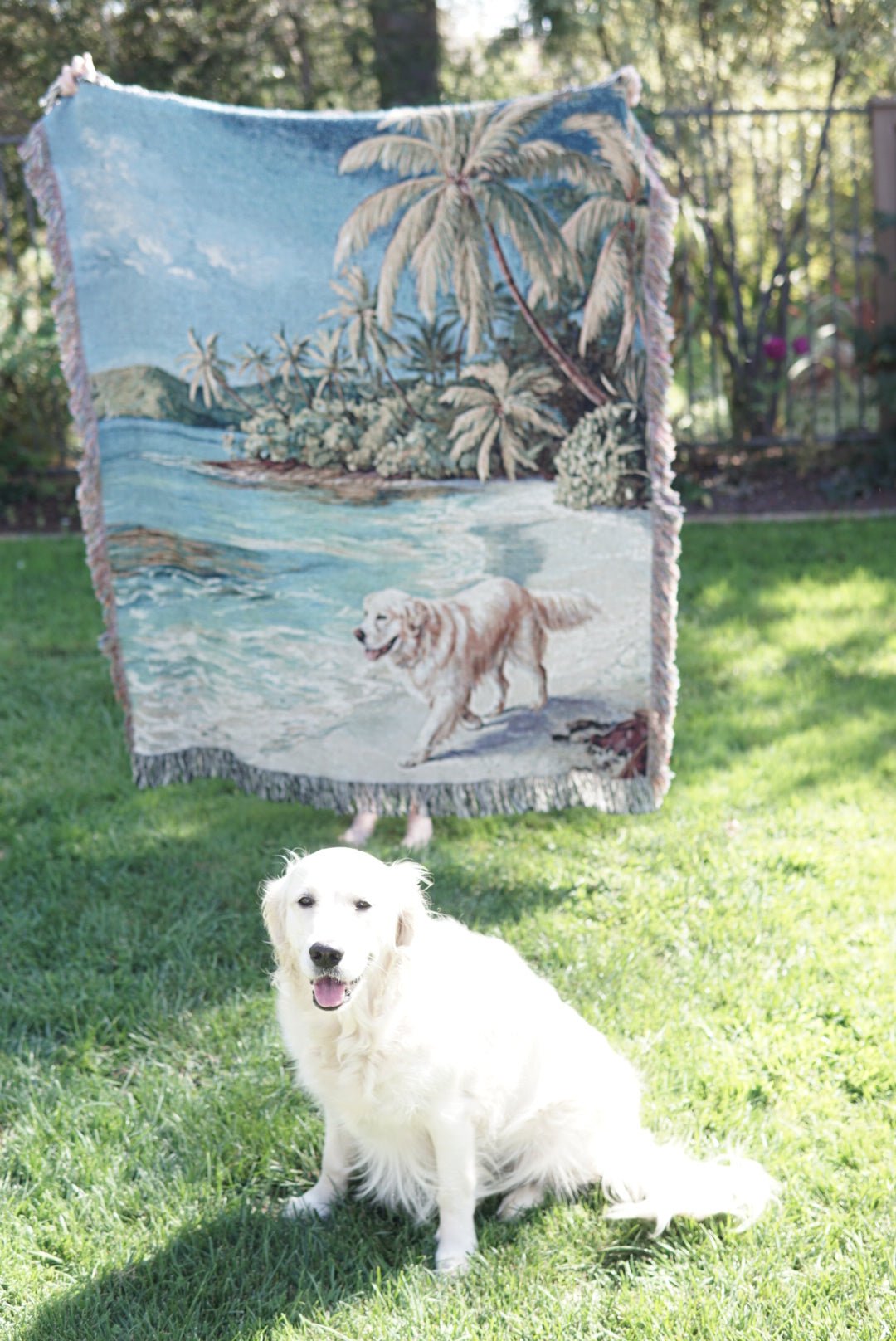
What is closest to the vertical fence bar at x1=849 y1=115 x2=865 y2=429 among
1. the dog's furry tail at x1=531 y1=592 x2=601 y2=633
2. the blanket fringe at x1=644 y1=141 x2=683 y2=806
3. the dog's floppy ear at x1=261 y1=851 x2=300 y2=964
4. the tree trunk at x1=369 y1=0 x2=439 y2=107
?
the tree trunk at x1=369 y1=0 x2=439 y2=107

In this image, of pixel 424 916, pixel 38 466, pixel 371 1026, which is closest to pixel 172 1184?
pixel 371 1026

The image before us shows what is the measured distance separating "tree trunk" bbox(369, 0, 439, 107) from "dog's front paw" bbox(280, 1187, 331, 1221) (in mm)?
6171

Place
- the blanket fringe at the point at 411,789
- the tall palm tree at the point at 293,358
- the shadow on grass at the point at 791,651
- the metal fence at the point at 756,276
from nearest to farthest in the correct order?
1. the tall palm tree at the point at 293,358
2. the blanket fringe at the point at 411,789
3. the shadow on grass at the point at 791,651
4. the metal fence at the point at 756,276

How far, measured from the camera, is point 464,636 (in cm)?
322

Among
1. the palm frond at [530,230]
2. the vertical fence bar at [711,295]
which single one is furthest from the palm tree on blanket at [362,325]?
the vertical fence bar at [711,295]

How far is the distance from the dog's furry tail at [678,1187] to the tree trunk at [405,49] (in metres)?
6.18

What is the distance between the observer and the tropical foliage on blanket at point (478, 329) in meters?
2.98

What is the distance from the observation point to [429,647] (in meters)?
3.24

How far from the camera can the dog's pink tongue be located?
190 cm

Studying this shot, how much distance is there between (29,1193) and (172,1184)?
0.26 metres

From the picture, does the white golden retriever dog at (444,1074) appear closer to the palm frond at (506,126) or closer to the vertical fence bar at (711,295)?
the palm frond at (506,126)

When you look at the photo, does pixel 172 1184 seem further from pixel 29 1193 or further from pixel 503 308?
pixel 503 308

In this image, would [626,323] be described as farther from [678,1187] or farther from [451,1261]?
[451,1261]

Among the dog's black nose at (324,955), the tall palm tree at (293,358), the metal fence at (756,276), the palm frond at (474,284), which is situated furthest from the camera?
the metal fence at (756,276)
